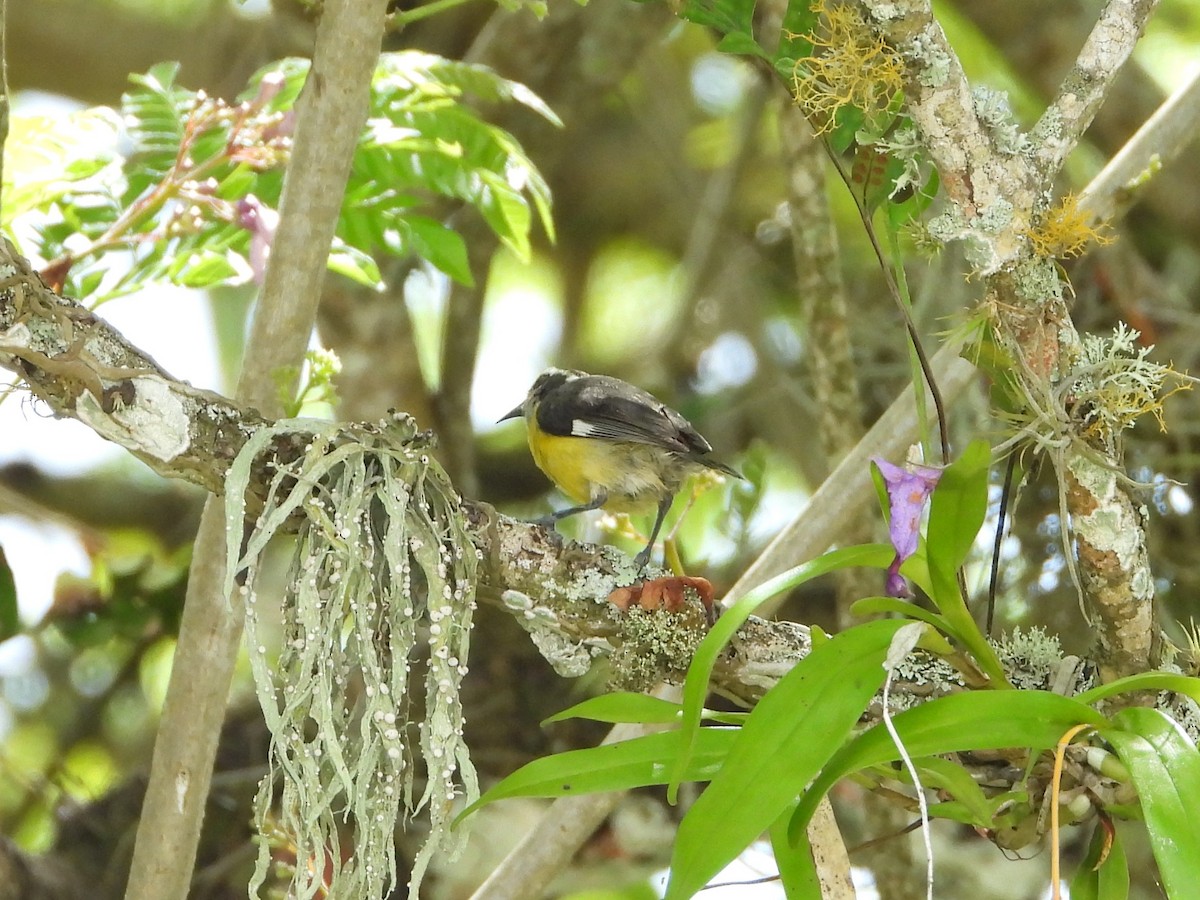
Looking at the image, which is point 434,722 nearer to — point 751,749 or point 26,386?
point 751,749

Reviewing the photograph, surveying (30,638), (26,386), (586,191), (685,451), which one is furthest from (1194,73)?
(30,638)

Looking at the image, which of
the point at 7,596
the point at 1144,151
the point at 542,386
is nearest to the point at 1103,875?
the point at 1144,151

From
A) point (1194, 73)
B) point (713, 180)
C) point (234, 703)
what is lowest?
point (234, 703)

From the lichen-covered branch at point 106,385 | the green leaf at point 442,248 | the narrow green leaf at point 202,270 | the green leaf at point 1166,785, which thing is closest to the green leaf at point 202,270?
the narrow green leaf at point 202,270

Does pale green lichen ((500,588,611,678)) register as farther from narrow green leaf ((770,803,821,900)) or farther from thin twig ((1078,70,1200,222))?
thin twig ((1078,70,1200,222))

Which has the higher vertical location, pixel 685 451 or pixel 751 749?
pixel 685 451

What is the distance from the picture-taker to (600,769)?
106 centimetres

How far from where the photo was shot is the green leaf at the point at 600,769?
1.05m

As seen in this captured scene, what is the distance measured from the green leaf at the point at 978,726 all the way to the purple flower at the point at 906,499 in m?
0.13

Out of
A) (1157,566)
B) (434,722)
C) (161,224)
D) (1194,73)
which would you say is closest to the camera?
(434,722)

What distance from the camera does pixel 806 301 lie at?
2.13m

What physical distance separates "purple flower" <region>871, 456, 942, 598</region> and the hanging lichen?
359mm

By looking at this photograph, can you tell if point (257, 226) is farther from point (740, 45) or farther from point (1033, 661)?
point (1033, 661)

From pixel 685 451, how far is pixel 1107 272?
1.28m
